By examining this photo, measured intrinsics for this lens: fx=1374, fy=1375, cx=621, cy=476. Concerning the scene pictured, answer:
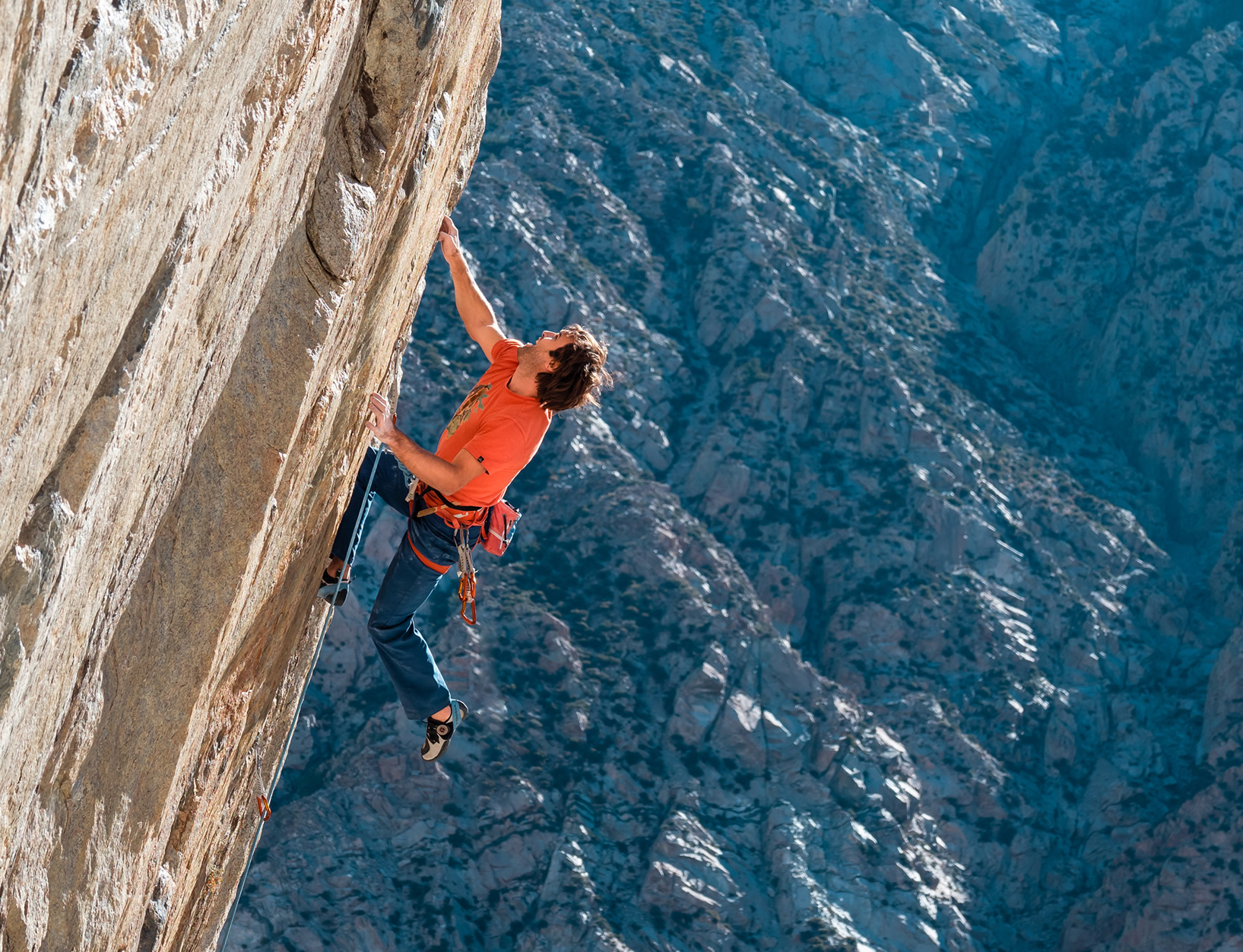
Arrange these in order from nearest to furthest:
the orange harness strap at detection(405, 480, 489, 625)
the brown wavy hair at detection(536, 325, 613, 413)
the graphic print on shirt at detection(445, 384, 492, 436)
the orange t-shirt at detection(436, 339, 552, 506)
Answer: the brown wavy hair at detection(536, 325, 613, 413) → the orange t-shirt at detection(436, 339, 552, 506) → the graphic print on shirt at detection(445, 384, 492, 436) → the orange harness strap at detection(405, 480, 489, 625)

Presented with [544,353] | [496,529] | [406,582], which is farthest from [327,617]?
[544,353]

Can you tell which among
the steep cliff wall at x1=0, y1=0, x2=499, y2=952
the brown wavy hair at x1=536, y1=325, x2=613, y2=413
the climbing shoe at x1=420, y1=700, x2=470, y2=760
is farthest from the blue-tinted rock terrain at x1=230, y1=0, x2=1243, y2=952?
the brown wavy hair at x1=536, y1=325, x2=613, y2=413

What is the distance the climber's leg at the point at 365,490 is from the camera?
7023 mm

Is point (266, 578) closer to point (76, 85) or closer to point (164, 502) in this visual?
point (164, 502)

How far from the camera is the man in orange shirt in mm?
5918

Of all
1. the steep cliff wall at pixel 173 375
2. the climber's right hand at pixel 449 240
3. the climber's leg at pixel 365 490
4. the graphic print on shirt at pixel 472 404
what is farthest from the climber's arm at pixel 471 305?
the climber's leg at pixel 365 490

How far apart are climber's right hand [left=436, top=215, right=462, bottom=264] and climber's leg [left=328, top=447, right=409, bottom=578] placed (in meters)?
1.08

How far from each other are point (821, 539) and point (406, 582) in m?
44.0

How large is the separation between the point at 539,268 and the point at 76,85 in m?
51.0

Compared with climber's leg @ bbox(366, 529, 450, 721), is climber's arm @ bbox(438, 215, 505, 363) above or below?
above

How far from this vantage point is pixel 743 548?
164ft

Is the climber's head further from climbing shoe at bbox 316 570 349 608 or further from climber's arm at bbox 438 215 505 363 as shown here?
climbing shoe at bbox 316 570 349 608

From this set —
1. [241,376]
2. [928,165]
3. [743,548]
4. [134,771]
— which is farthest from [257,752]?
[928,165]

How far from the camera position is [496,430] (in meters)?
6.07
